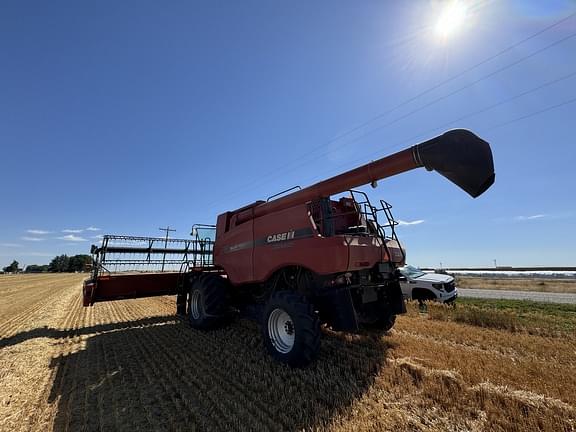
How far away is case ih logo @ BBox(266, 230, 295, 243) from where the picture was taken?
4.93 metres

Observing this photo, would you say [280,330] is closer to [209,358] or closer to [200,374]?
[209,358]

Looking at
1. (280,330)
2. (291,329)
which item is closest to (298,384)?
(291,329)

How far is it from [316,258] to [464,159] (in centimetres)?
233

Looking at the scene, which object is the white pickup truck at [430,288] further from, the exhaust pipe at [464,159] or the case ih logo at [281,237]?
the exhaust pipe at [464,159]

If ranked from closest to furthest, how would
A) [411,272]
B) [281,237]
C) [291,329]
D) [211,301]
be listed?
[291,329] < [281,237] < [211,301] < [411,272]

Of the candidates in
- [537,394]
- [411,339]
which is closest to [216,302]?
[411,339]

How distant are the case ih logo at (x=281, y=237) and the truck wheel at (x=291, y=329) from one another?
2.92 ft

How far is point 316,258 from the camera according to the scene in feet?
14.4

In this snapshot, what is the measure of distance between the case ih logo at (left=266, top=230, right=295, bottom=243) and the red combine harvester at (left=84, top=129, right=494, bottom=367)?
0.02m

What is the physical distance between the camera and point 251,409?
10.6ft

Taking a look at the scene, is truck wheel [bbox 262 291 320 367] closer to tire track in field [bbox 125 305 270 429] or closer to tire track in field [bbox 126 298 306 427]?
tire track in field [bbox 126 298 306 427]

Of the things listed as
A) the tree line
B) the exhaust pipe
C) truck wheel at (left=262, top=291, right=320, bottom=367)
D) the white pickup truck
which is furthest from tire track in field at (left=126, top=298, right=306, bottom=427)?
the tree line

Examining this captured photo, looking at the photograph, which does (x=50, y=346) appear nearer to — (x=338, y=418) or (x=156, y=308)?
(x=156, y=308)

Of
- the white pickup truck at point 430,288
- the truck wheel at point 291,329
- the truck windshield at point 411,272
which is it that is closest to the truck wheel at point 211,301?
the truck wheel at point 291,329
